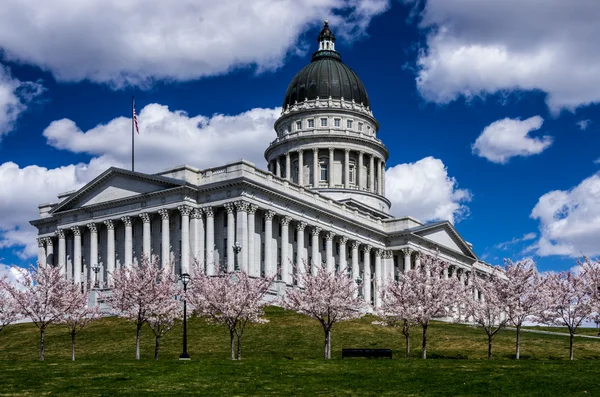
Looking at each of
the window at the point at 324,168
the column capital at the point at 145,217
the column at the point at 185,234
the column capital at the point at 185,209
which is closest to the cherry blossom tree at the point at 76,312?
the column at the point at 185,234

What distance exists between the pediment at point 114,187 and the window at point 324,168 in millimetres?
43135

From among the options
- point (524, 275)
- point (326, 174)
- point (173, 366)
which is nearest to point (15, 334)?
point (173, 366)

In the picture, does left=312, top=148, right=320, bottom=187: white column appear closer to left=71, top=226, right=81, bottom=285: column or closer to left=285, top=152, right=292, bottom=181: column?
left=285, top=152, right=292, bottom=181: column

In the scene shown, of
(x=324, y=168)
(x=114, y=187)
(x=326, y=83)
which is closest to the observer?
(x=114, y=187)

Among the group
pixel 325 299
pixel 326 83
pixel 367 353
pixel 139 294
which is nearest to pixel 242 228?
pixel 325 299

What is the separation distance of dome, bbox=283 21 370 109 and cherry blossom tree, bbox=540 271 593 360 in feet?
253

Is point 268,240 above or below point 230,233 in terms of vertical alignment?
below

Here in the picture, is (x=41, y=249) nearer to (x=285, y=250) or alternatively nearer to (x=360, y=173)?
(x=285, y=250)

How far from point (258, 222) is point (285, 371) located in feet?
163

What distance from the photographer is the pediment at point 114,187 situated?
289 feet

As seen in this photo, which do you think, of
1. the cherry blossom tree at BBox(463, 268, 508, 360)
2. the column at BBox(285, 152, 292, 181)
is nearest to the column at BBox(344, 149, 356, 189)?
the column at BBox(285, 152, 292, 181)

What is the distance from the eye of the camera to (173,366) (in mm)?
40531

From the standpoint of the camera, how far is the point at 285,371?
39406mm

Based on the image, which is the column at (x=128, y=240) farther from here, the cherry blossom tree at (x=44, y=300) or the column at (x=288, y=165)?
the column at (x=288, y=165)
